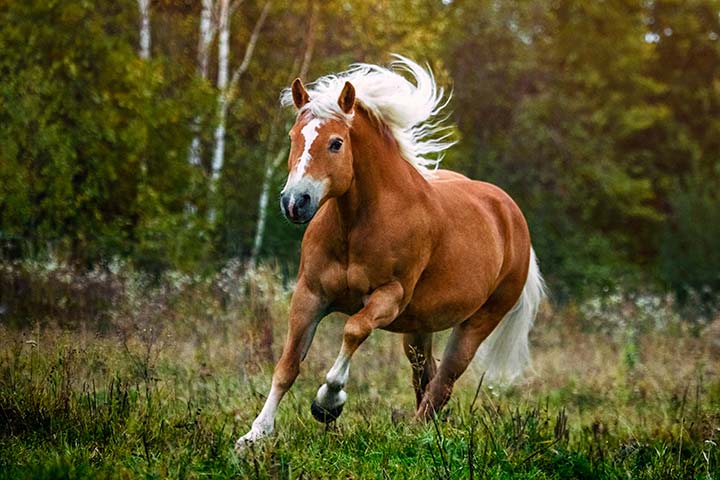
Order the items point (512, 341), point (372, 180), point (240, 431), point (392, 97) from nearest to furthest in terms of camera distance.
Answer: point (240, 431), point (372, 180), point (392, 97), point (512, 341)

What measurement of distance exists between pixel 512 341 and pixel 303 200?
11.4 ft

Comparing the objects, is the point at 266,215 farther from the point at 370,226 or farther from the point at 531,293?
the point at 370,226

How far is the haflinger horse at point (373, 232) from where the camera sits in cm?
579

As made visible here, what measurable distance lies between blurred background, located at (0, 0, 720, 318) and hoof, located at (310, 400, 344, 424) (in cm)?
408

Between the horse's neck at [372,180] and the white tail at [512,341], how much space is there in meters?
2.34

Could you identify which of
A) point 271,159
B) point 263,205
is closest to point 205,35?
point 271,159

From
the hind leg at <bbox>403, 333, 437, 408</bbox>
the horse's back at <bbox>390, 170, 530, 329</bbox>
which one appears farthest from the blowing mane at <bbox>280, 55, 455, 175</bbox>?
the hind leg at <bbox>403, 333, 437, 408</bbox>

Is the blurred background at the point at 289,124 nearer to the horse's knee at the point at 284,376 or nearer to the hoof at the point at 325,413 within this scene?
the horse's knee at the point at 284,376

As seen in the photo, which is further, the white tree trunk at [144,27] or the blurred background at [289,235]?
the white tree trunk at [144,27]

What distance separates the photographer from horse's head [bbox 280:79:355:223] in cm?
547

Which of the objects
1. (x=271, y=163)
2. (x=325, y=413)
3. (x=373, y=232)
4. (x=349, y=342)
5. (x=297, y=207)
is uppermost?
(x=297, y=207)

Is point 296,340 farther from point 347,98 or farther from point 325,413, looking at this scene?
point 347,98

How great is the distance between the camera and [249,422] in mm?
6289

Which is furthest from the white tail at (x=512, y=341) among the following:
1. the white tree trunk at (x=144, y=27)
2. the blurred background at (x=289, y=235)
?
the white tree trunk at (x=144, y=27)
